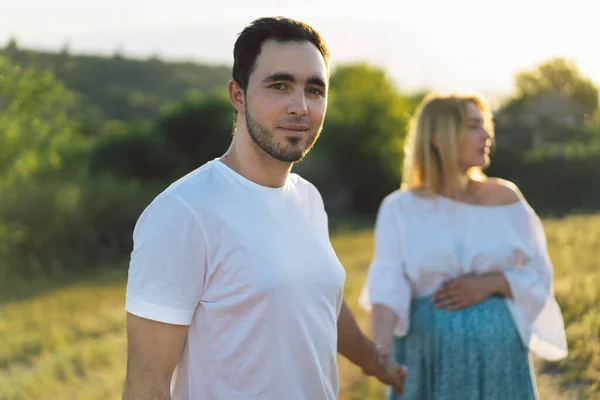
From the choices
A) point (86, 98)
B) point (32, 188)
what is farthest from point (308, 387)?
point (86, 98)

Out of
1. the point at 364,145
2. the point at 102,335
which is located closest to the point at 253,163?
the point at 102,335

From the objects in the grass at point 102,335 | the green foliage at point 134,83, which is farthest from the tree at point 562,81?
the grass at point 102,335

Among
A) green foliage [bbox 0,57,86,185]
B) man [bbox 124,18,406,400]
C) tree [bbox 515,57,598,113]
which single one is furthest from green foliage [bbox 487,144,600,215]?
tree [bbox 515,57,598,113]

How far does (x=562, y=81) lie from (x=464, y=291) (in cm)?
7369

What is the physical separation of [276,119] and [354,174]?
33.0 meters

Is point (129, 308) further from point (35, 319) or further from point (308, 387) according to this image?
point (35, 319)

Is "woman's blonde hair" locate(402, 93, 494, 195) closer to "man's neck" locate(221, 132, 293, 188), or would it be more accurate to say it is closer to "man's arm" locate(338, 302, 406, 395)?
"man's arm" locate(338, 302, 406, 395)

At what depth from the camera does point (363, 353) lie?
311 centimetres

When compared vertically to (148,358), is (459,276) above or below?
below

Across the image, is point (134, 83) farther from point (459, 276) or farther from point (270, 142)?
point (270, 142)

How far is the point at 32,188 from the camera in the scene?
74.6 ft

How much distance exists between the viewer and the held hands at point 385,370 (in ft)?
10.4

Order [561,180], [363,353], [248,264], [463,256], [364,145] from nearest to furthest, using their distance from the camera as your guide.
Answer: [248,264], [363,353], [463,256], [561,180], [364,145]

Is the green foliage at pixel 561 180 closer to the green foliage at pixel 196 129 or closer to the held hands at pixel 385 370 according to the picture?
the green foliage at pixel 196 129
